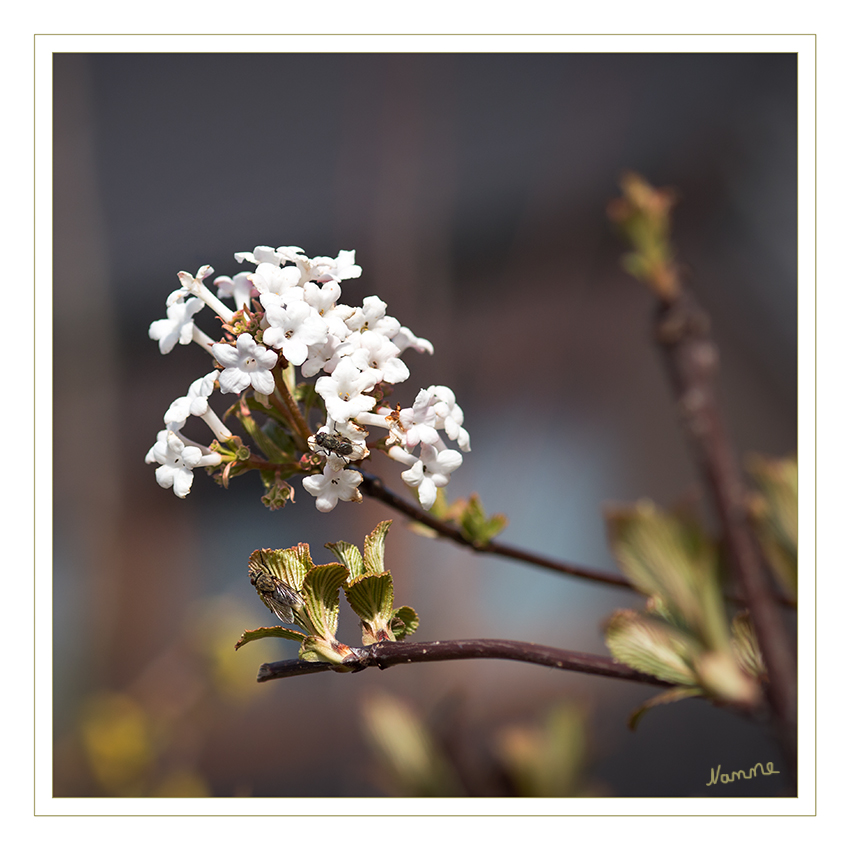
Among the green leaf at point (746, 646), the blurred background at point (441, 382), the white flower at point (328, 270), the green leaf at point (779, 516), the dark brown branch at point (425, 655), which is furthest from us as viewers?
the blurred background at point (441, 382)

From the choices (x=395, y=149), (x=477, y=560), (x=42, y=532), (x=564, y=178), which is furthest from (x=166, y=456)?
(x=564, y=178)

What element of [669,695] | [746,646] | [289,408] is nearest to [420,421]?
[289,408]

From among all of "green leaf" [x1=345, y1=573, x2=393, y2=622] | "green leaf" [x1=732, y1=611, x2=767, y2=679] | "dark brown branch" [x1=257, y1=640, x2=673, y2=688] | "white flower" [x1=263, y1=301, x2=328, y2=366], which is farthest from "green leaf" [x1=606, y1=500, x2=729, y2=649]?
"white flower" [x1=263, y1=301, x2=328, y2=366]
